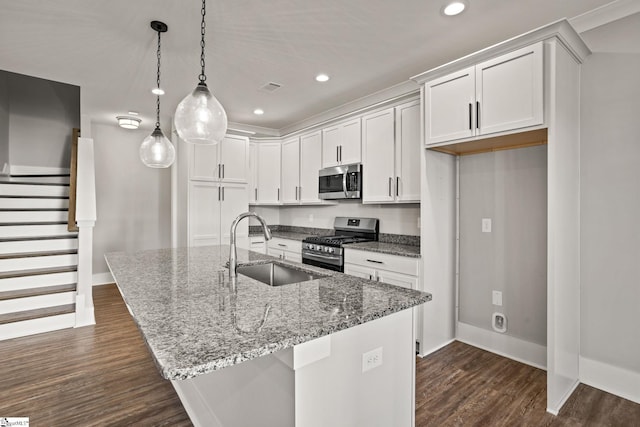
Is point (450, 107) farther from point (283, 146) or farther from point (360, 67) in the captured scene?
point (283, 146)

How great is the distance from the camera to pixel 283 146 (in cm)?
501

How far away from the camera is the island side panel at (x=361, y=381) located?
3.77 feet

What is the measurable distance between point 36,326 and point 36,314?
0.13m

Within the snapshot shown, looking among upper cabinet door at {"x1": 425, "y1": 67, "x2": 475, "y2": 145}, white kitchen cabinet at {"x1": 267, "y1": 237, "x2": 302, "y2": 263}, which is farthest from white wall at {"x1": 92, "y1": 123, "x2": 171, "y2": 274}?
upper cabinet door at {"x1": 425, "y1": 67, "x2": 475, "y2": 145}

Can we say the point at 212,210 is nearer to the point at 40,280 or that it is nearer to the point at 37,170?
the point at 40,280

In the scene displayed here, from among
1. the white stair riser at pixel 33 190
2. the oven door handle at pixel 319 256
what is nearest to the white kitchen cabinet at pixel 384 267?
the oven door handle at pixel 319 256

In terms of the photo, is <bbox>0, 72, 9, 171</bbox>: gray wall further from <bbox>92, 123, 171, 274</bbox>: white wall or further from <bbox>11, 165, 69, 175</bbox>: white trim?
<bbox>92, 123, 171, 274</bbox>: white wall

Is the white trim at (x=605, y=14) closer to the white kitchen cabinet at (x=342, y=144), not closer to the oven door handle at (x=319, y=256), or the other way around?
the white kitchen cabinet at (x=342, y=144)

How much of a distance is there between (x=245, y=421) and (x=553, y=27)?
281cm

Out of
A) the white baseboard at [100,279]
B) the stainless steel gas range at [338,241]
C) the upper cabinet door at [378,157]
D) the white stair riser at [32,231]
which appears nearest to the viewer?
the upper cabinet door at [378,157]

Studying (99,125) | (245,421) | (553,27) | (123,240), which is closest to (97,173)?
(99,125)

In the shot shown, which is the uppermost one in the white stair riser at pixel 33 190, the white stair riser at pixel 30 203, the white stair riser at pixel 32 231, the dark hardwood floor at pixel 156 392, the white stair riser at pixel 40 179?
the white stair riser at pixel 40 179

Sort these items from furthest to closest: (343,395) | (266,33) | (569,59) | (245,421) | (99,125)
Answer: (99,125), (266,33), (569,59), (245,421), (343,395)

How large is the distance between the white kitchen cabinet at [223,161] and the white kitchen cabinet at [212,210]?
0.11 metres
